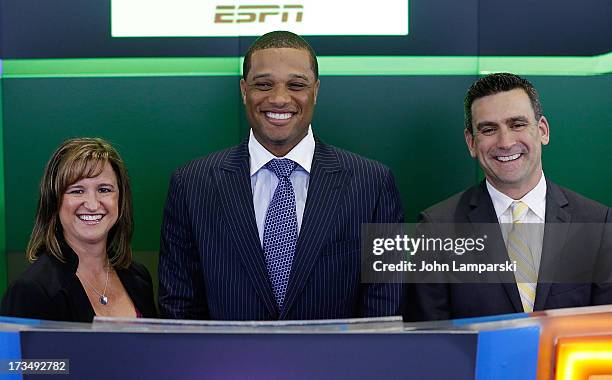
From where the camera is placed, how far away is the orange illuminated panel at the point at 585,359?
918mm

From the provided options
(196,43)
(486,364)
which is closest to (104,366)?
(486,364)

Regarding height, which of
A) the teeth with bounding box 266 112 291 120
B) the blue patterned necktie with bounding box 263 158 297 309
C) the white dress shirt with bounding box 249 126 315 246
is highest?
the teeth with bounding box 266 112 291 120

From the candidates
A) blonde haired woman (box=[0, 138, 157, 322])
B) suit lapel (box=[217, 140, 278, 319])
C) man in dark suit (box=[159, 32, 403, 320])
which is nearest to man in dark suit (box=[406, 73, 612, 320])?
man in dark suit (box=[159, 32, 403, 320])

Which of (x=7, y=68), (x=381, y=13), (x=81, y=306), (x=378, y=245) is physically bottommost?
(x=81, y=306)

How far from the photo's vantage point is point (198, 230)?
7.24 ft

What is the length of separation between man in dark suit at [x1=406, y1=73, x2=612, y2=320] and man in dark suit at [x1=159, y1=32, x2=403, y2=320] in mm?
202

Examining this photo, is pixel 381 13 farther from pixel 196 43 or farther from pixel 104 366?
pixel 104 366

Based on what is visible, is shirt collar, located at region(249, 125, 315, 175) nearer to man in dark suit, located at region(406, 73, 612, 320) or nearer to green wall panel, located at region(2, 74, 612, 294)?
man in dark suit, located at region(406, 73, 612, 320)

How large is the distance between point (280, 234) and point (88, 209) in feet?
2.01

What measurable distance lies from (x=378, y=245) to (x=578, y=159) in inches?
61.2

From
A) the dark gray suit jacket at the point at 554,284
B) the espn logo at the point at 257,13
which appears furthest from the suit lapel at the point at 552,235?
the espn logo at the point at 257,13

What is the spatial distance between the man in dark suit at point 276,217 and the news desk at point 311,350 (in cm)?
120

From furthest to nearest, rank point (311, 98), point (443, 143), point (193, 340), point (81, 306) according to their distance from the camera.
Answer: point (443, 143)
point (311, 98)
point (81, 306)
point (193, 340)

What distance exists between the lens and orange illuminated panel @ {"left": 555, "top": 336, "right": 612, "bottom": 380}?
3.01 feet
